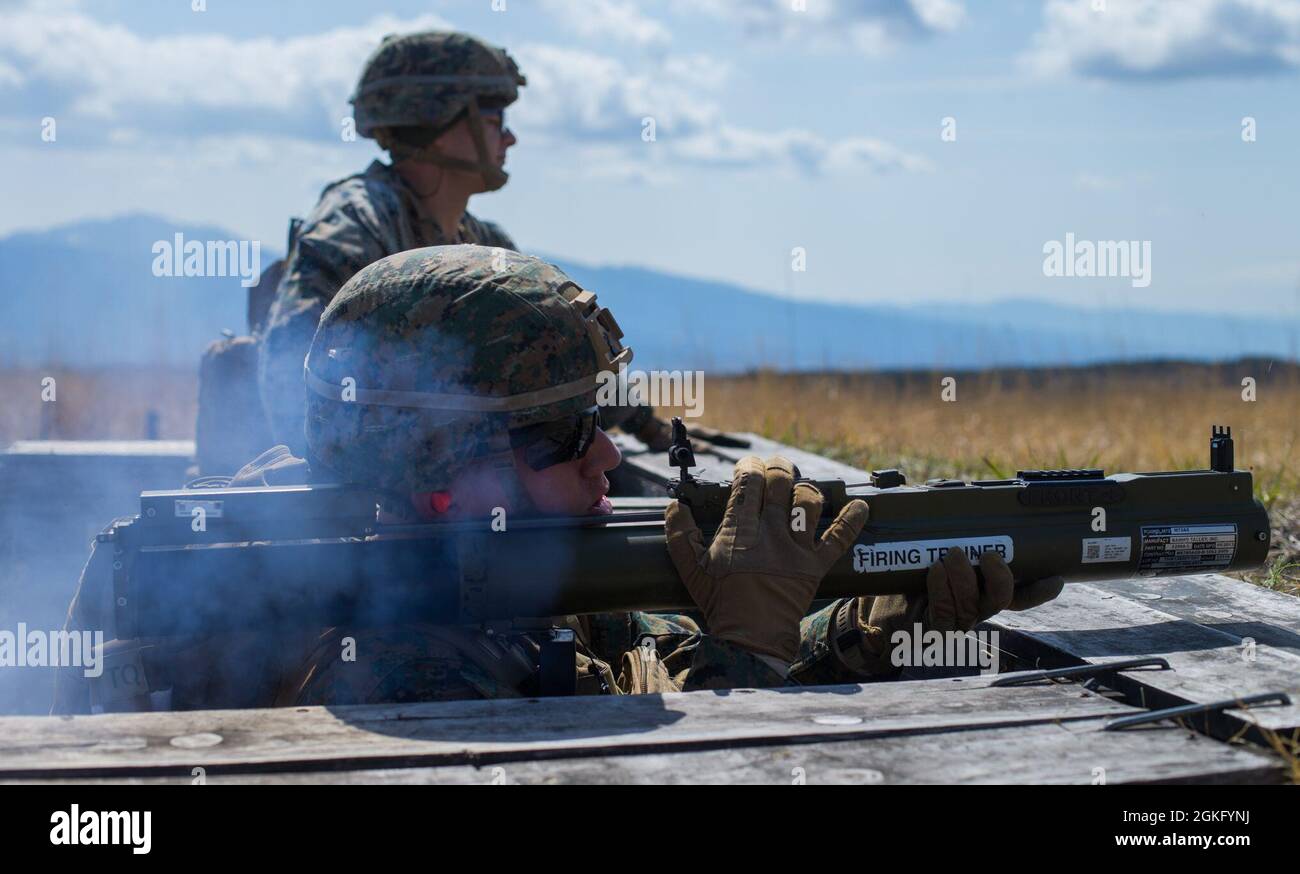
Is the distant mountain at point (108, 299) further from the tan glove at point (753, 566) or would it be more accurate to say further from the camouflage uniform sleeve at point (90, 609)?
the tan glove at point (753, 566)

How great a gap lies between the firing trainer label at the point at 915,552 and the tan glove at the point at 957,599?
0.02 meters

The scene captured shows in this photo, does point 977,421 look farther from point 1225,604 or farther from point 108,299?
point 108,299

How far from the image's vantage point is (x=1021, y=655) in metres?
3.16

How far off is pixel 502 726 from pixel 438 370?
702 mm

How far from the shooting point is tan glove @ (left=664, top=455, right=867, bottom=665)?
9.02 feet

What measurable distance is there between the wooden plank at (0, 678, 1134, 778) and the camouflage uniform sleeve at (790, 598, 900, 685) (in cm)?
57

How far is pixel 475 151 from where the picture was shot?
5.95 m

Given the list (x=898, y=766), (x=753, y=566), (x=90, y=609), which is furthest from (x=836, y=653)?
(x=90, y=609)

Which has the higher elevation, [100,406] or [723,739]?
[100,406]

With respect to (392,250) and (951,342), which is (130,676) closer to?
(392,250)

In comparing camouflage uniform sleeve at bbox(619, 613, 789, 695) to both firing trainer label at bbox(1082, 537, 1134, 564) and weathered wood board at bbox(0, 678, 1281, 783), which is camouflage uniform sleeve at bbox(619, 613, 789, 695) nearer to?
weathered wood board at bbox(0, 678, 1281, 783)
